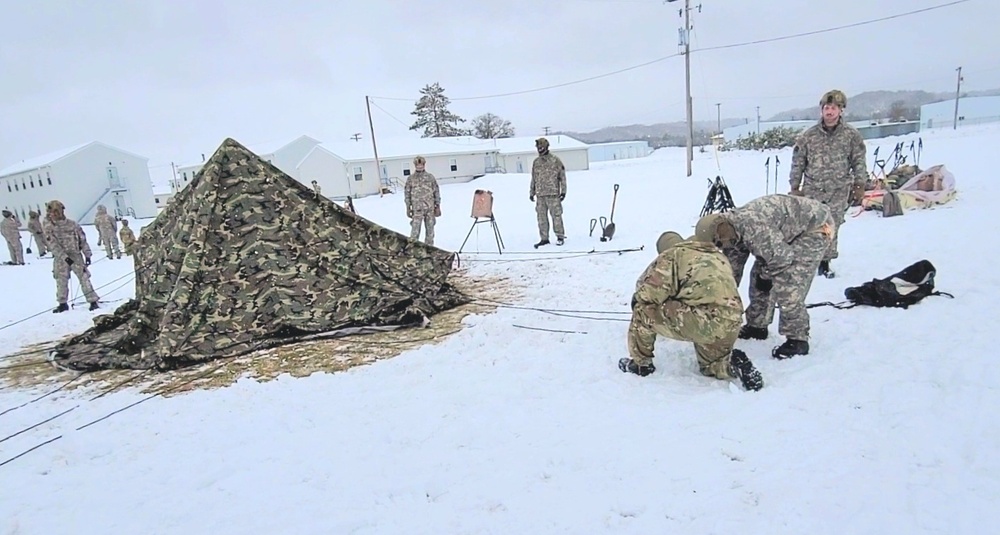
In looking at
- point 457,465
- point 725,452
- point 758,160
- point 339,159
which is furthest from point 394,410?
point 339,159

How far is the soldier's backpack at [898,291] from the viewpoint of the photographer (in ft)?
13.7

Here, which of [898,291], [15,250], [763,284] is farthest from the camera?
[15,250]

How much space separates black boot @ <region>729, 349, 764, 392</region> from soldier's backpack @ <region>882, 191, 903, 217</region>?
6678 mm

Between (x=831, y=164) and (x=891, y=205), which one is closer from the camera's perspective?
(x=831, y=164)

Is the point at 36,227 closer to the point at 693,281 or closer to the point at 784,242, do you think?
the point at 693,281

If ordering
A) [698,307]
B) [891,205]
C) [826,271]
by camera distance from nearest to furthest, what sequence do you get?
[698,307] → [826,271] → [891,205]

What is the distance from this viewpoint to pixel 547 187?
27.8ft

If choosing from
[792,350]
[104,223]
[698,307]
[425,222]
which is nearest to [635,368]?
[698,307]

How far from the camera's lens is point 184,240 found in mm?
4883

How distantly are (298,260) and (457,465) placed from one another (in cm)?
321

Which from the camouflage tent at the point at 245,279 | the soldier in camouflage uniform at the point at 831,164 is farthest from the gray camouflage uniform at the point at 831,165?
the camouflage tent at the point at 245,279

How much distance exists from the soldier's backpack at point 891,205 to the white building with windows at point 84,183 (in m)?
38.6

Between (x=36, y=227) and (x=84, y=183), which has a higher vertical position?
(x=84, y=183)

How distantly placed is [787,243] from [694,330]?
3.18 ft
